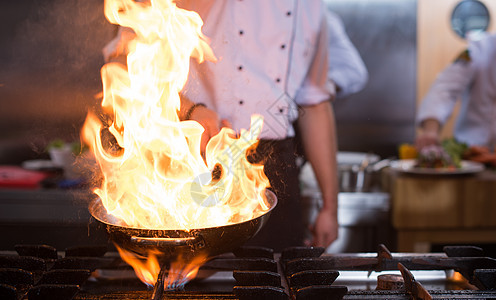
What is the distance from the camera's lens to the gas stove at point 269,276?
2.60ft

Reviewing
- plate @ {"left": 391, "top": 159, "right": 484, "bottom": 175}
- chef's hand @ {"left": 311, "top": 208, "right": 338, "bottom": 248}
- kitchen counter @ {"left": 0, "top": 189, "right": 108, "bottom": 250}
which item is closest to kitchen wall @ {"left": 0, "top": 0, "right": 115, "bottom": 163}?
kitchen counter @ {"left": 0, "top": 189, "right": 108, "bottom": 250}

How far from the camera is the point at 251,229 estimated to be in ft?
2.89

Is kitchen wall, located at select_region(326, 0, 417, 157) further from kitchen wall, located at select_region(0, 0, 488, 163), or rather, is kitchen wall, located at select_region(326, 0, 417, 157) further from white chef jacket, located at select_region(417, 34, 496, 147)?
white chef jacket, located at select_region(417, 34, 496, 147)

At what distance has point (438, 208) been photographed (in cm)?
227

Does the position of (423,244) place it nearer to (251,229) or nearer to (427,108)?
(427,108)

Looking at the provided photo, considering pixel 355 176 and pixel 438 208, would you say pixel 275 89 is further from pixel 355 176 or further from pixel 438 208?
pixel 438 208

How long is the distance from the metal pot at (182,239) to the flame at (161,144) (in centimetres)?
15

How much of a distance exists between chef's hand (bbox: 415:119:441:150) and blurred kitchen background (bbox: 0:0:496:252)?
469mm

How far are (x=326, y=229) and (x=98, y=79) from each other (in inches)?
35.4

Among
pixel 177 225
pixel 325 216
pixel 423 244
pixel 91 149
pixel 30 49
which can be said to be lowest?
pixel 423 244

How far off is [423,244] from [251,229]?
172 centimetres

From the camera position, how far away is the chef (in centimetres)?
129

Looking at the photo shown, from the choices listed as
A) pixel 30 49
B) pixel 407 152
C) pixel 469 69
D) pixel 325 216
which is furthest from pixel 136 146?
pixel 469 69

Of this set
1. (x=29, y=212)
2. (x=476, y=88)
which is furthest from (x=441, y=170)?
(x=29, y=212)
